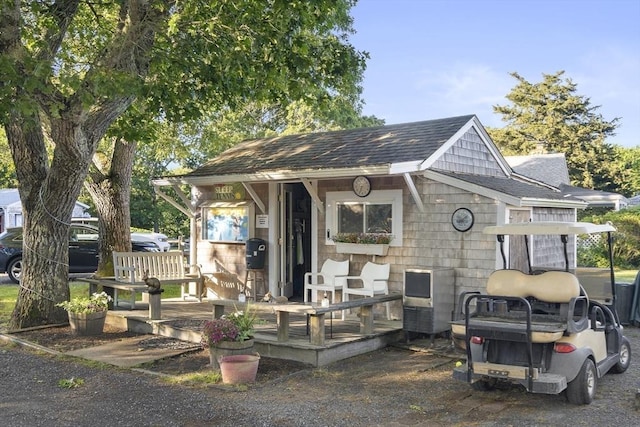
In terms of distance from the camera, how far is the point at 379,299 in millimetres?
7676

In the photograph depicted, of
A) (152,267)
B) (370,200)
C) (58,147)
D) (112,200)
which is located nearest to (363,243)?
(370,200)

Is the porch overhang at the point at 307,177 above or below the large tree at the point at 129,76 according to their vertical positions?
below

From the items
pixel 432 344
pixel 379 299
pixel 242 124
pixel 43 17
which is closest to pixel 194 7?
pixel 43 17

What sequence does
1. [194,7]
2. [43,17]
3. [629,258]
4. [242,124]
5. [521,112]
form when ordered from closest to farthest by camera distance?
[194,7]
[43,17]
[629,258]
[242,124]
[521,112]

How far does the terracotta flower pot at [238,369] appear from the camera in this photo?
5965mm

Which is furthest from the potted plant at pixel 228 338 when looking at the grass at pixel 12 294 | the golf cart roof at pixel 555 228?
the grass at pixel 12 294

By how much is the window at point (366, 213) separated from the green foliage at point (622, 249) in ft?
42.6

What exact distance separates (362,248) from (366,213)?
A: 58cm

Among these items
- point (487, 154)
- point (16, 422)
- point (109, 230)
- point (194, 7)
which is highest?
point (194, 7)

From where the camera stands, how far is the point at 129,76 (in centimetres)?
761

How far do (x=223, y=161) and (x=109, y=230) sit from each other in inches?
124

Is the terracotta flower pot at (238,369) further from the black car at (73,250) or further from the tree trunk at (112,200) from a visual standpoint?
the black car at (73,250)

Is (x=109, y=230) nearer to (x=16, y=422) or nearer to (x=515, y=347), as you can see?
(x=16, y=422)

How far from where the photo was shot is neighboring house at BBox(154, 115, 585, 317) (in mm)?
8133
